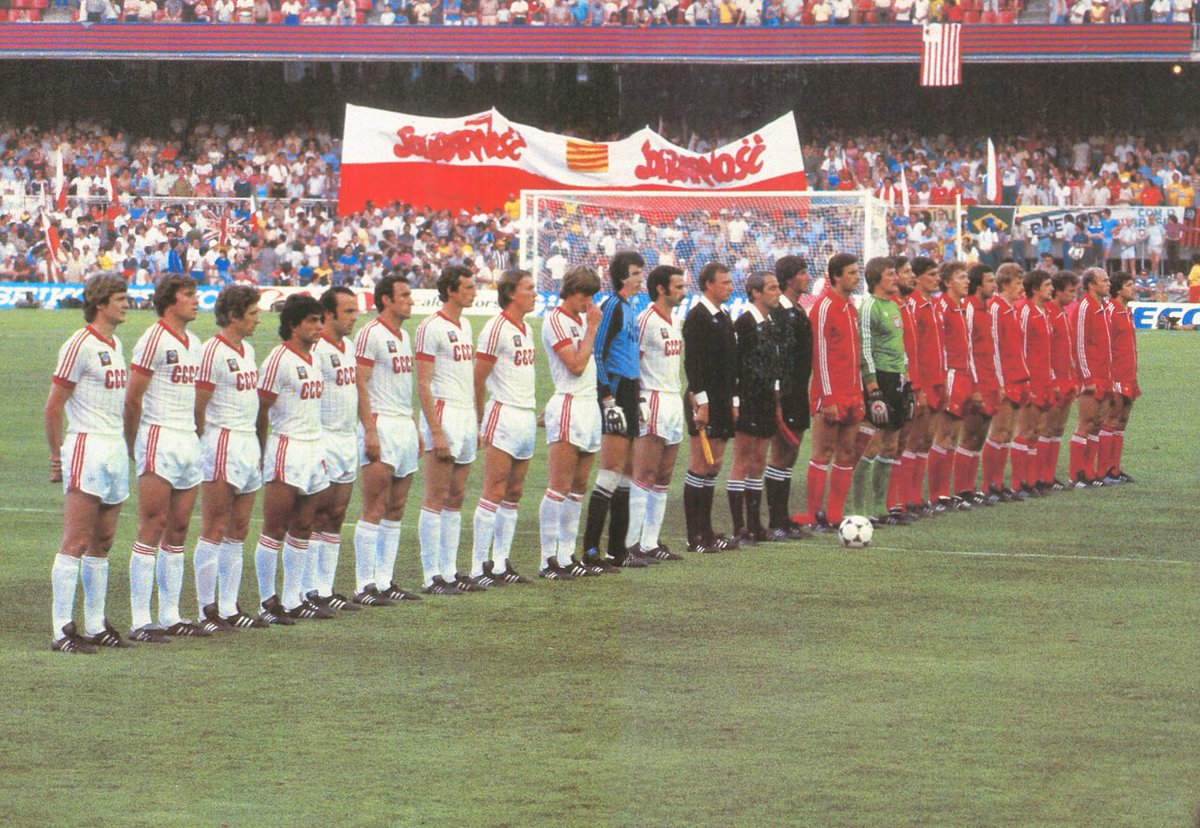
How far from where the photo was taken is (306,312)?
884 cm

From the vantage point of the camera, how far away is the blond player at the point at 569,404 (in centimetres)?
1020

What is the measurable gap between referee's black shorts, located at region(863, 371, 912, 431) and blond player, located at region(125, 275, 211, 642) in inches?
221

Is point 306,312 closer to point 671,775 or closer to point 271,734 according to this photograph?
point 271,734

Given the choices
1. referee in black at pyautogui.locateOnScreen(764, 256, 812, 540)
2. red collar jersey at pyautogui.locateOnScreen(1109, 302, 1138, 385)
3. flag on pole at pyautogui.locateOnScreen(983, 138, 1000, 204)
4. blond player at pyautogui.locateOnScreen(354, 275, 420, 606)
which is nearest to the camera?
blond player at pyautogui.locateOnScreen(354, 275, 420, 606)

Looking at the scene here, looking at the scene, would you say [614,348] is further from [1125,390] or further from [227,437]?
[1125,390]

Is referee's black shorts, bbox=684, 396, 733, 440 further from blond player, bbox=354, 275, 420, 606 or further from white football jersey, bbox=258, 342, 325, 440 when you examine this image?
white football jersey, bbox=258, 342, 325, 440

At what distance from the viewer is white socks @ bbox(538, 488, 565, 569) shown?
10297 millimetres

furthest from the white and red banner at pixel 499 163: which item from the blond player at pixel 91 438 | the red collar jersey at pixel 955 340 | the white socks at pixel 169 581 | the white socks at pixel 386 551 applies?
the blond player at pixel 91 438

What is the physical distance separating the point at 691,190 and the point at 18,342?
41.3 feet

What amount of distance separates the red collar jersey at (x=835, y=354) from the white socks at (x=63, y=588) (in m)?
5.59

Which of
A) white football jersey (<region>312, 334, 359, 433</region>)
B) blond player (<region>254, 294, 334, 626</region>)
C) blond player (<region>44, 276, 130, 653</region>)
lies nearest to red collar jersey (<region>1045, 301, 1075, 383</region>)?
white football jersey (<region>312, 334, 359, 433</region>)

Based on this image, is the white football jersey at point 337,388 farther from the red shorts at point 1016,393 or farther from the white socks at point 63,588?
the red shorts at point 1016,393

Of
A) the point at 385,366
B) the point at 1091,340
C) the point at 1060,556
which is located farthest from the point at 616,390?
the point at 1091,340

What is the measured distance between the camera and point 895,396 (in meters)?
12.6
